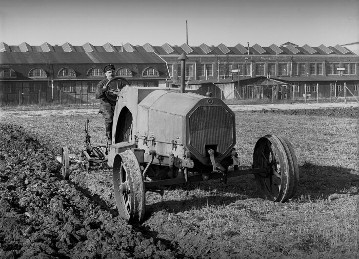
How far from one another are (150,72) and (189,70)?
8372 mm

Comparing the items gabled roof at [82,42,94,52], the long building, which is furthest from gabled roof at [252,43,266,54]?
gabled roof at [82,42,94,52]

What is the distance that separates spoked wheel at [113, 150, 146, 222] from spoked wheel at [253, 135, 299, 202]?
7.18 ft

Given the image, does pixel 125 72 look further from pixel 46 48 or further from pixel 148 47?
pixel 46 48

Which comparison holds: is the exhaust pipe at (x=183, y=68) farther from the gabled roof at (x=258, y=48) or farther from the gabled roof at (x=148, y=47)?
the gabled roof at (x=258, y=48)

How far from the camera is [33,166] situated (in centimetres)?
1036

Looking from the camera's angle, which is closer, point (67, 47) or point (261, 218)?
point (261, 218)

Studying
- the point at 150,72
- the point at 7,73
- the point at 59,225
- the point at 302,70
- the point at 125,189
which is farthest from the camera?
the point at 302,70

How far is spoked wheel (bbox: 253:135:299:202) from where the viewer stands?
7.20 meters

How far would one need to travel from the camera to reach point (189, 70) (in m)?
66.1

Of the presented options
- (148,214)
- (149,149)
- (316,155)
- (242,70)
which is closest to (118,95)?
(149,149)

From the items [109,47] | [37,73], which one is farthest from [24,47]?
[37,73]

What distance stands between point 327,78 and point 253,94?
16.5 m

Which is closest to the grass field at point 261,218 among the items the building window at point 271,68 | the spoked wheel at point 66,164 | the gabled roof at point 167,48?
the spoked wheel at point 66,164

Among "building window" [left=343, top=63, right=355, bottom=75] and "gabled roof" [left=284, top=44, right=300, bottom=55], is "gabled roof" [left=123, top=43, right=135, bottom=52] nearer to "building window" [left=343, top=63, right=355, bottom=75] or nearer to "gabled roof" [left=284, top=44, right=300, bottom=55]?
"gabled roof" [left=284, top=44, right=300, bottom=55]
